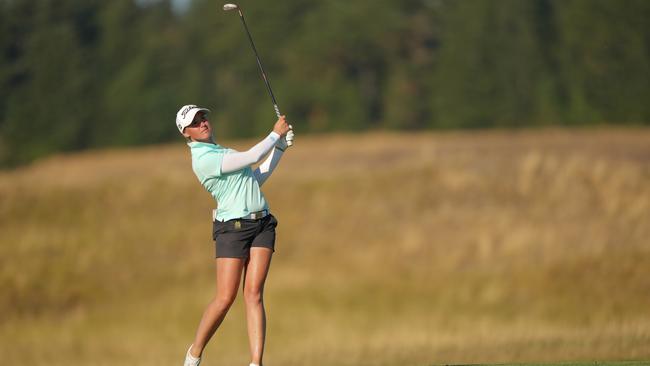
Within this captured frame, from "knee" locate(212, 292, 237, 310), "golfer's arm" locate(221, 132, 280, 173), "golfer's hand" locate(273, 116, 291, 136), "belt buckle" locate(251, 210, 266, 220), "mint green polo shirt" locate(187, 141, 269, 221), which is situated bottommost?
"knee" locate(212, 292, 237, 310)

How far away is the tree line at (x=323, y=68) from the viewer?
A: 180 feet

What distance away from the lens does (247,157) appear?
9.13m

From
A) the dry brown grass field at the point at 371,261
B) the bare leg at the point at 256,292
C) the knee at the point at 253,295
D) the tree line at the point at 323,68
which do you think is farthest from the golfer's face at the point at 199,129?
the tree line at the point at 323,68

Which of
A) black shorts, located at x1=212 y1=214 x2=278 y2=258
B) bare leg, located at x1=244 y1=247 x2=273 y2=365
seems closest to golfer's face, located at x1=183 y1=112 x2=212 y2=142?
black shorts, located at x1=212 y1=214 x2=278 y2=258

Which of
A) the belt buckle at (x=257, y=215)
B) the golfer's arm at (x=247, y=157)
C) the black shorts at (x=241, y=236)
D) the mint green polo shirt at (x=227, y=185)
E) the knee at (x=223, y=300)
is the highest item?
the golfer's arm at (x=247, y=157)

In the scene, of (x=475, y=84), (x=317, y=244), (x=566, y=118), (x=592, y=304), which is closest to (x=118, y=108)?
(x=475, y=84)

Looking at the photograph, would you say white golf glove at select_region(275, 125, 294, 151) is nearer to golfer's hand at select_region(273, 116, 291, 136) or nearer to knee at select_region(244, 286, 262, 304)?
golfer's hand at select_region(273, 116, 291, 136)

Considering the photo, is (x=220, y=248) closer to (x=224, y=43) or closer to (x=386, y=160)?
(x=386, y=160)

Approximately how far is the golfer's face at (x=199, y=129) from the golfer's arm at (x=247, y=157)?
0.29 m

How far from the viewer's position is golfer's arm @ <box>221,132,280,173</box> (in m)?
9.12

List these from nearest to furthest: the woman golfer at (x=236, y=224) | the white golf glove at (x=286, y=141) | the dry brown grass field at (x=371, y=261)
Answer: the woman golfer at (x=236, y=224)
the white golf glove at (x=286, y=141)
the dry brown grass field at (x=371, y=261)

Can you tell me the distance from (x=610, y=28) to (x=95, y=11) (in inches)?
1119

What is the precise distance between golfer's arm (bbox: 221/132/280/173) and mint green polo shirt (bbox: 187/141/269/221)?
0.29ft

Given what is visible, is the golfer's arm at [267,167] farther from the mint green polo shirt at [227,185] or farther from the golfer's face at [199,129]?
the golfer's face at [199,129]
